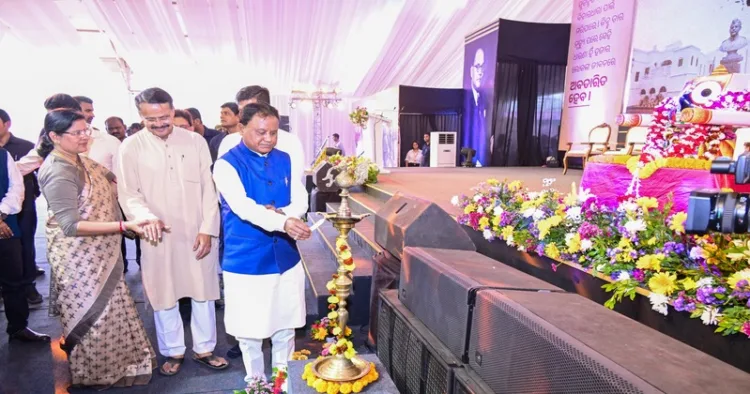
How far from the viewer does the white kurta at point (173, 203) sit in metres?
2.51

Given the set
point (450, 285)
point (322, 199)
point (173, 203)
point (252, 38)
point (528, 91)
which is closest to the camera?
point (450, 285)

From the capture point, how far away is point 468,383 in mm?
1391

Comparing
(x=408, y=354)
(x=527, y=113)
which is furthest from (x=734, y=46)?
(x=408, y=354)

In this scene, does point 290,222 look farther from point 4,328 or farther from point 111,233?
point 4,328

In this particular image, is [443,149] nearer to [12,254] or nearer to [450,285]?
[12,254]

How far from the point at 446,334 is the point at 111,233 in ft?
6.10

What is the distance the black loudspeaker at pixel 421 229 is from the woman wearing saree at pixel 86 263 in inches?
51.2

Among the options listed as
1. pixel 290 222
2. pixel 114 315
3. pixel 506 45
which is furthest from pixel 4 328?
pixel 506 45

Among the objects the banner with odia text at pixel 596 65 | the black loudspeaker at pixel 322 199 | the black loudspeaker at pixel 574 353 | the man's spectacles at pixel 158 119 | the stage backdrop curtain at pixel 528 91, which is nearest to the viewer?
the black loudspeaker at pixel 574 353

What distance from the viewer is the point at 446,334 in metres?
1.63

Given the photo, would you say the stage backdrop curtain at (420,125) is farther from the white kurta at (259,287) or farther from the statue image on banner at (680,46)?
the white kurta at (259,287)

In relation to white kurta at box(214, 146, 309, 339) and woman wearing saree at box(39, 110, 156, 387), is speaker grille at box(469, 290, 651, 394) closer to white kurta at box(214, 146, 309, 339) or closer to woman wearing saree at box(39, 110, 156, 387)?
white kurta at box(214, 146, 309, 339)

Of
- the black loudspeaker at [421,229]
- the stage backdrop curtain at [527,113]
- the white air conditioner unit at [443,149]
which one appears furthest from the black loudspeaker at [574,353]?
the white air conditioner unit at [443,149]

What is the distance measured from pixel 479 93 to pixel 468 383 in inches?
421
